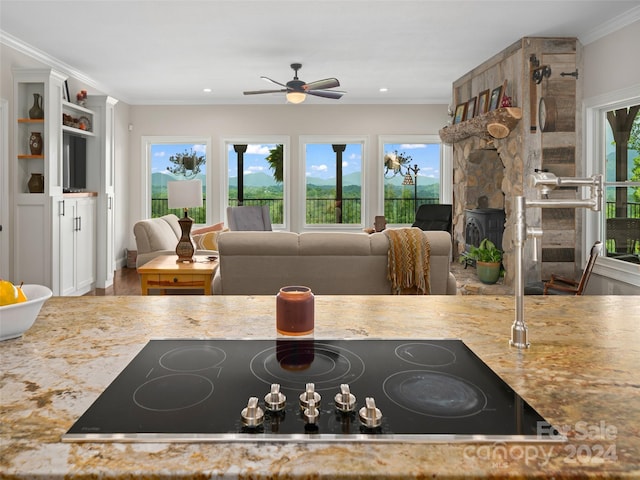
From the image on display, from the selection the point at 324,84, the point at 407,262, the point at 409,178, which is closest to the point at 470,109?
the point at 324,84

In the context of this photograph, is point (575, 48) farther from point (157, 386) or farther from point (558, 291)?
point (157, 386)

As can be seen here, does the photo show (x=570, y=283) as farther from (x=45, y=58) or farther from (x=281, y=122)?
(x=45, y=58)

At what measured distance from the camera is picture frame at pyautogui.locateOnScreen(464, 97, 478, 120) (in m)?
5.92

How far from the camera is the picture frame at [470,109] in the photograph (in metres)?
5.92

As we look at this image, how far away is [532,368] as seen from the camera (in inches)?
37.4

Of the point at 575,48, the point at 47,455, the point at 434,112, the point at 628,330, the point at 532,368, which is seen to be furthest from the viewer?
the point at 434,112

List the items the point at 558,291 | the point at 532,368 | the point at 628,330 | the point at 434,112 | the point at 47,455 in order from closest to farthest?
the point at 47,455 → the point at 532,368 → the point at 628,330 → the point at 558,291 → the point at 434,112

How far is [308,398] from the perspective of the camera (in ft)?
2.42

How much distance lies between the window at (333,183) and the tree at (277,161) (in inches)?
16.2

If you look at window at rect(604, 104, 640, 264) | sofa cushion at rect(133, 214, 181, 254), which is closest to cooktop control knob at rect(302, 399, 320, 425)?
window at rect(604, 104, 640, 264)

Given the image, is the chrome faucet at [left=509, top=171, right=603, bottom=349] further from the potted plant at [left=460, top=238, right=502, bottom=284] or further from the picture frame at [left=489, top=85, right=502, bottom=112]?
the picture frame at [left=489, top=85, right=502, bottom=112]

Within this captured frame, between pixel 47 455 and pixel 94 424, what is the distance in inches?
3.1

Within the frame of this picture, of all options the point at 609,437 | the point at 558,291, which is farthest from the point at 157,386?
the point at 558,291

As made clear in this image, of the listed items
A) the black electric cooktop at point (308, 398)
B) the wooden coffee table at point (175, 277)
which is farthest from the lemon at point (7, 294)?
the wooden coffee table at point (175, 277)
